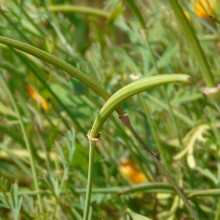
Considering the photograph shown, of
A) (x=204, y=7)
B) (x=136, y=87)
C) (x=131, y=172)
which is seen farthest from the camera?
(x=131, y=172)

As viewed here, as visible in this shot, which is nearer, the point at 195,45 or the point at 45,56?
the point at 45,56

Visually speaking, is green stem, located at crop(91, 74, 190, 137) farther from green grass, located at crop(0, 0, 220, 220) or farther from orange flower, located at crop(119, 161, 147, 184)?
orange flower, located at crop(119, 161, 147, 184)

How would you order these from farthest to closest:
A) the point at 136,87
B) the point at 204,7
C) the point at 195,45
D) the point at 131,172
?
the point at 131,172
the point at 204,7
the point at 195,45
the point at 136,87

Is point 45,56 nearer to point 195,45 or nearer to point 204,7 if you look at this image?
Answer: point 195,45

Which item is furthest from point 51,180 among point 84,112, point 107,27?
point 107,27

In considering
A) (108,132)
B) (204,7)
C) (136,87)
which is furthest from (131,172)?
(136,87)

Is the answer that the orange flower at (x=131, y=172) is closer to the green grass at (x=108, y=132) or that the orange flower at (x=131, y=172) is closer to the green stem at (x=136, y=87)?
the green grass at (x=108, y=132)

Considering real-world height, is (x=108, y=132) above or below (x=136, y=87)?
above

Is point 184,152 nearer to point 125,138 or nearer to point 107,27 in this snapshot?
point 125,138

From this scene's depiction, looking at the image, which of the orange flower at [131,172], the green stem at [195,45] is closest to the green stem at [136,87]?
the green stem at [195,45]
